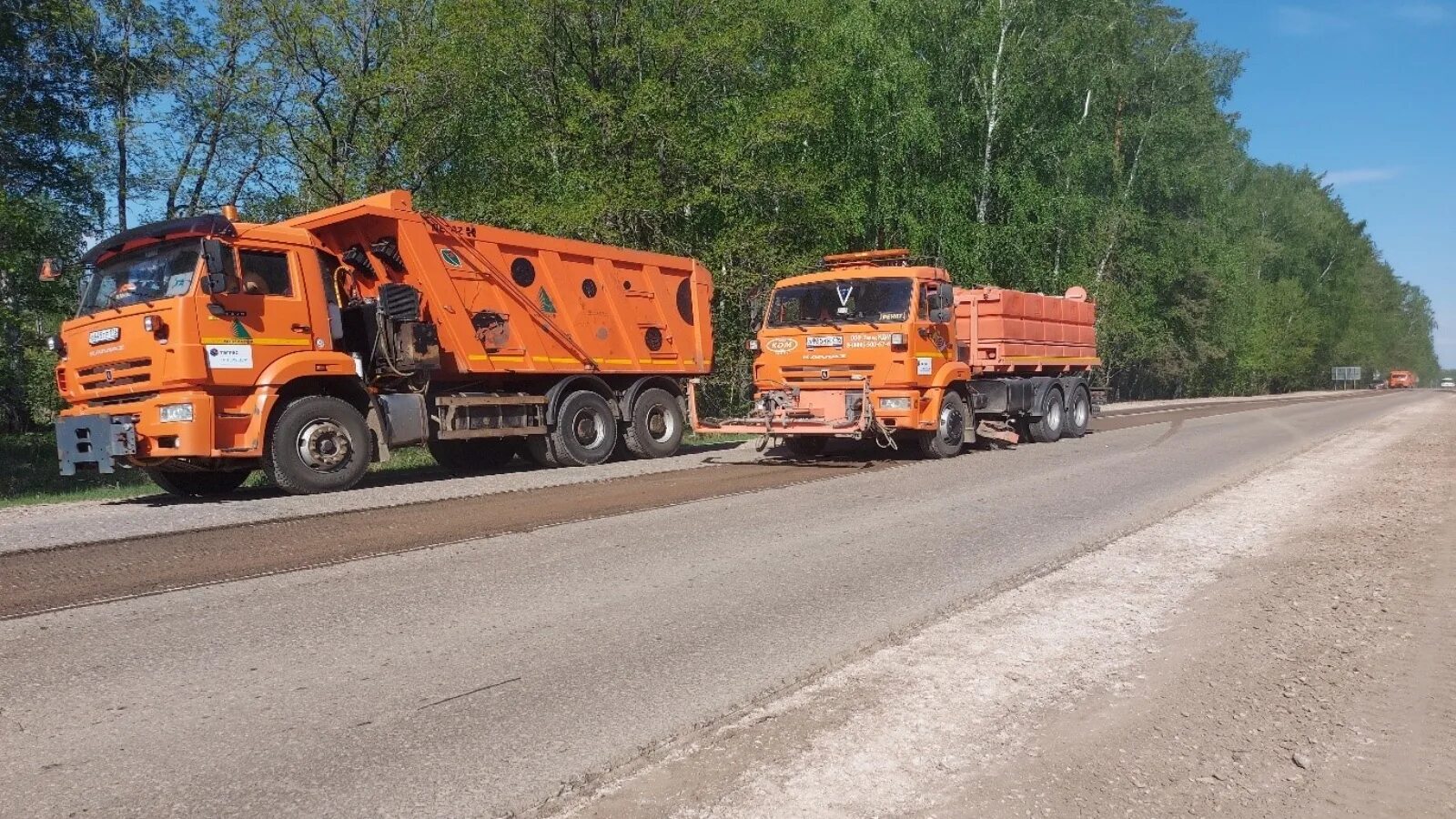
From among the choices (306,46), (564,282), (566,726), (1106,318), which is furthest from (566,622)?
(1106,318)

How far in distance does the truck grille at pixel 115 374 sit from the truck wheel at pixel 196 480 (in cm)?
114

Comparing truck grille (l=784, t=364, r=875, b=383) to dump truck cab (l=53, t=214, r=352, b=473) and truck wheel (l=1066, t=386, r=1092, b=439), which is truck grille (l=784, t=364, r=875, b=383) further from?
truck wheel (l=1066, t=386, r=1092, b=439)

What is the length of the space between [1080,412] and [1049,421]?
206 centimetres

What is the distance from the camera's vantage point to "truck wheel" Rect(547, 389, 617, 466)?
13.5 m

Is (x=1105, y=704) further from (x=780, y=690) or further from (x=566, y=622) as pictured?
(x=566, y=622)

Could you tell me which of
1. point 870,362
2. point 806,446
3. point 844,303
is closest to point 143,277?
point 844,303

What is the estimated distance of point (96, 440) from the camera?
31.7 feet

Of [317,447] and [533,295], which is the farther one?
[533,295]

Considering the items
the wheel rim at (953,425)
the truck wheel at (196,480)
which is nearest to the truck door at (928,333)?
the wheel rim at (953,425)

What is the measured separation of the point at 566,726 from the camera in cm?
382

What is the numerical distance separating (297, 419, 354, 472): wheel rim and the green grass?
4.38 feet

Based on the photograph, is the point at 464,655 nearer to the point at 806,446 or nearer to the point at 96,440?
the point at 96,440

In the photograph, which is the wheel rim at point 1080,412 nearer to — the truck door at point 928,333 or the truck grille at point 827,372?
the truck door at point 928,333

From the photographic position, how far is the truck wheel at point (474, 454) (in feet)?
45.7
